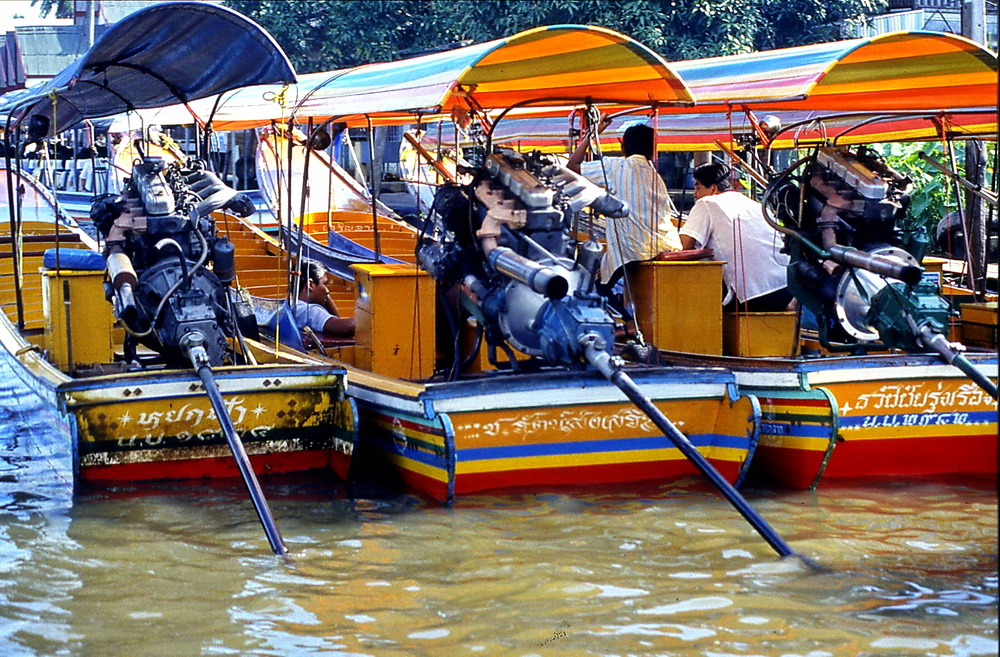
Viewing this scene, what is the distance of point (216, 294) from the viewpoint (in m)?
6.41

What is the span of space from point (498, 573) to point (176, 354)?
7.75 feet

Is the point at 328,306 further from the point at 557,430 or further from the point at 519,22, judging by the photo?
the point at 519,22

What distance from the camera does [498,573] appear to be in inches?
195

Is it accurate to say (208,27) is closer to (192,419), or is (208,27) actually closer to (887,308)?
(192,419)

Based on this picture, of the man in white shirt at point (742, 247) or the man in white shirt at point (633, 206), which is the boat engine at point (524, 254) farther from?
the man in white shirt at point (742, 247)

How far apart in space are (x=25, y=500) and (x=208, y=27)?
8.10 feet

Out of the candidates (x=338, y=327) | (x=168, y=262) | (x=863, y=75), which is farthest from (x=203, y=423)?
(x=863, y=75)

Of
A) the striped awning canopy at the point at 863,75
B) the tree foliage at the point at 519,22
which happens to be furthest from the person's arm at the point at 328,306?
the tree foliage at the point at 519,22

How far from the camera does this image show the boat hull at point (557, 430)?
18.7ft

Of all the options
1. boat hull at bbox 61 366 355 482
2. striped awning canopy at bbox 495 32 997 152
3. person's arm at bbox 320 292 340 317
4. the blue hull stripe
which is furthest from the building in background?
boat hull at bbox 61 366 355 482

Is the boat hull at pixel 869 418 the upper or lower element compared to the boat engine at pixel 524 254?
lower

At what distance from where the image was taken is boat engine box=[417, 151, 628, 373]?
5520mm

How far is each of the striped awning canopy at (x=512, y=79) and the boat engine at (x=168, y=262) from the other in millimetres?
725

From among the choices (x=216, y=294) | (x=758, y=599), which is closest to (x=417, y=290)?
(x=216, y=294)
